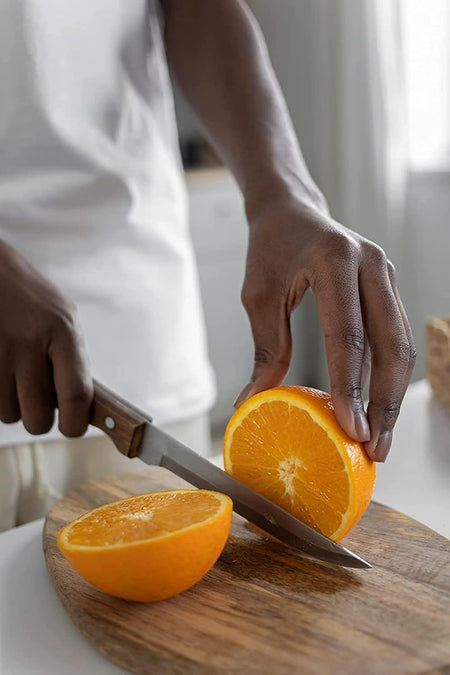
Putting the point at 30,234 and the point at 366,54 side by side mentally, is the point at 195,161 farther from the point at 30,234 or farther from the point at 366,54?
the point at 30,234

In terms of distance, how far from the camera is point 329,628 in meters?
0.60

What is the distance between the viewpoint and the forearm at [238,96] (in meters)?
0.93

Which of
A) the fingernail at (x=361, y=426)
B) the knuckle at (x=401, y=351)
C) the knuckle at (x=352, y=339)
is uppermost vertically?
the knuckle at (x=352, y=339)

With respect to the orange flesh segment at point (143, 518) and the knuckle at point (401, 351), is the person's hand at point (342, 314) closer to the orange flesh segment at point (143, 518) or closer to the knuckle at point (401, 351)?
the knuckle at point (401, 351)

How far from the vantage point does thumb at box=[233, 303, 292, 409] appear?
2.71ft

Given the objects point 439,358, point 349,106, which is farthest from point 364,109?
point 439,358

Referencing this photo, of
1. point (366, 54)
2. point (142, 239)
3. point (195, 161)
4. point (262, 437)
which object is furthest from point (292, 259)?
point (195, 161)

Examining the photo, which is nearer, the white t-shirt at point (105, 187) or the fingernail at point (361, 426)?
the fingernail at point (361, 426)

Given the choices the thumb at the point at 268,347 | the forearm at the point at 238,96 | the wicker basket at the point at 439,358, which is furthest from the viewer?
the wicker basket at the point at 439,358

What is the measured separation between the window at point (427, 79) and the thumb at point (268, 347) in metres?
2.21

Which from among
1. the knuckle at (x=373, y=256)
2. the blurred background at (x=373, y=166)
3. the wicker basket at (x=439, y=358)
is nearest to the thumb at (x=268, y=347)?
the knuckle at (x=373, y=256)

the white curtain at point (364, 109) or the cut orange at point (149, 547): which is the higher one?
the cut orange at point (149, 547)

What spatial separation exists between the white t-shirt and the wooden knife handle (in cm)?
19

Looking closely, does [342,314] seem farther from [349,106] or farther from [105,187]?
[349,106]
